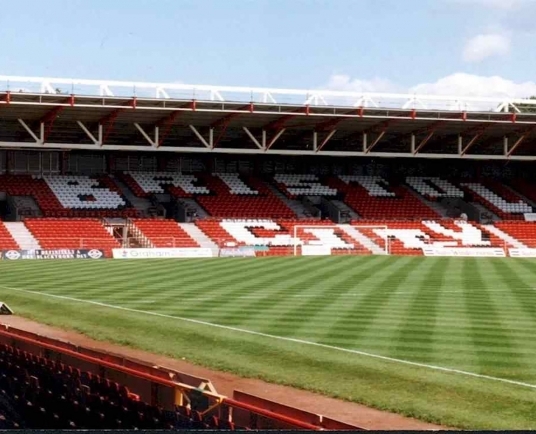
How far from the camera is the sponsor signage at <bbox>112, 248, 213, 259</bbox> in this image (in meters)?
49.7

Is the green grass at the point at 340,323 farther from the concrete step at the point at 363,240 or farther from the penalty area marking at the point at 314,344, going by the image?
the concrete step at the point at 363,240

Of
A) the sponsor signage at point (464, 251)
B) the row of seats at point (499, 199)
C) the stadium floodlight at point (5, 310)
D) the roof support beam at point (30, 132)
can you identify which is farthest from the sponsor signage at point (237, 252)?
the stadium floodlight at point (5, 310)

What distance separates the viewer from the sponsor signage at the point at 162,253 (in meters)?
49.7

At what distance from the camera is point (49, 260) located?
152ft

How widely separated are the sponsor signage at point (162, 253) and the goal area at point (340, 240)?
674 centimetres

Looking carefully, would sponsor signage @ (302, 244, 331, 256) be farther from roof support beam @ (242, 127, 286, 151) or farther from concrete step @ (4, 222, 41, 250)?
concrete step @ (4, 222, 41, 250)

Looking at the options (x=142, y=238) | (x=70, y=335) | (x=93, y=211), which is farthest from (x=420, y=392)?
(x=93, y=211)

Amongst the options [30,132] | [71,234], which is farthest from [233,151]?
[30,132]

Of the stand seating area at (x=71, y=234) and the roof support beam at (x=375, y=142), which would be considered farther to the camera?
the roof support beam at (x=375, y=142)

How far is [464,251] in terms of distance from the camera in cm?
5566

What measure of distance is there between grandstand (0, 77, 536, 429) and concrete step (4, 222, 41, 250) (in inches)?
4.5

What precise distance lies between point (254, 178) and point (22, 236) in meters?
23.2

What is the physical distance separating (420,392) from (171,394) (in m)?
5.79

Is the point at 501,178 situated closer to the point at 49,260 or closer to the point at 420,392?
the point at 49,260
